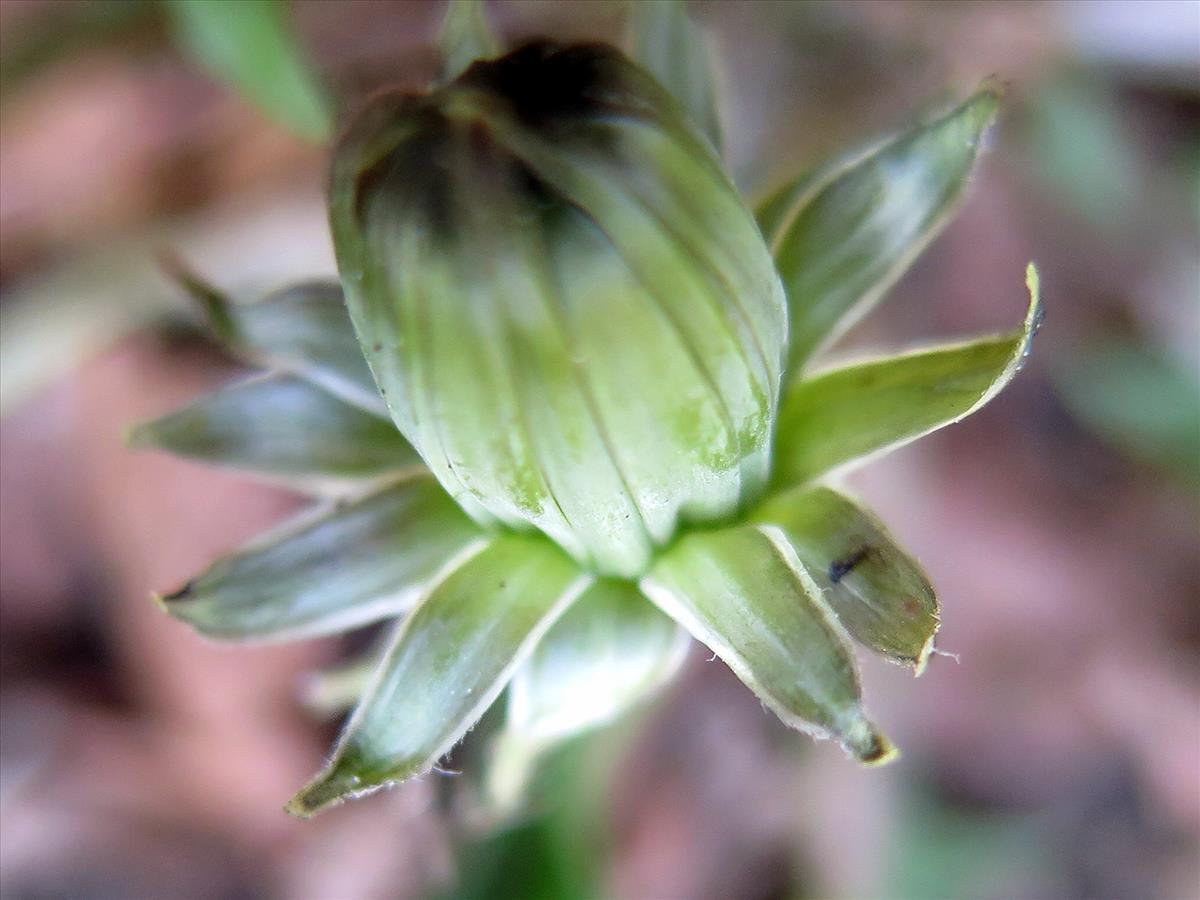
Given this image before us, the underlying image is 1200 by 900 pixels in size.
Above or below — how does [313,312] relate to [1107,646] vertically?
above

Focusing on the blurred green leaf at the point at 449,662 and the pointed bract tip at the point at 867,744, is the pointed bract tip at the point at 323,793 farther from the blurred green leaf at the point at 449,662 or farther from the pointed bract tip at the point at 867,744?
the pointed bract tip at the point at 867,744

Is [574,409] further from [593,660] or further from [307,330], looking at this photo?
[307,330]

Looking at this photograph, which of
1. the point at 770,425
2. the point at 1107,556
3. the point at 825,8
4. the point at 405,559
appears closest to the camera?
the point at 770,425

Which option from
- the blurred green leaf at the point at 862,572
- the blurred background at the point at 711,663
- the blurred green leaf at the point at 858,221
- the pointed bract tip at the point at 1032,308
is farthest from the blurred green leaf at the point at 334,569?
the blurred background at the point at 711,663

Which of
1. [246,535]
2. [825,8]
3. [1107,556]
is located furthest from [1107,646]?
[246,535]

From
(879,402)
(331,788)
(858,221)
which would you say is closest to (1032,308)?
(879,402)

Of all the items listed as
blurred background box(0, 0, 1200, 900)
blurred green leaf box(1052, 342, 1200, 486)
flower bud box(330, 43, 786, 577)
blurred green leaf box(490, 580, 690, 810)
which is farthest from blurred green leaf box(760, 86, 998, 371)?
blurred green leaf box(1052, 342, 1200, 486)

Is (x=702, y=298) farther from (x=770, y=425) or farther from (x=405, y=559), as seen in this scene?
(x=405, y=559)
